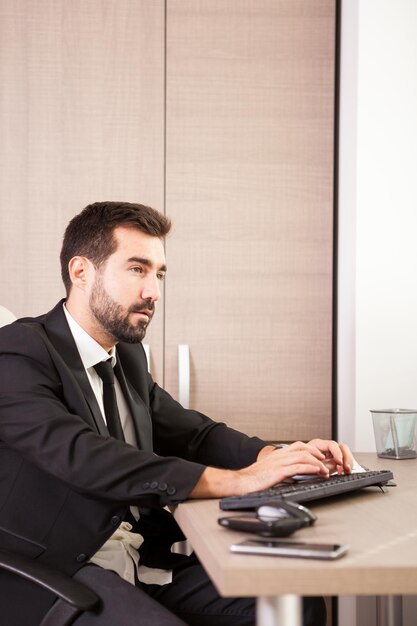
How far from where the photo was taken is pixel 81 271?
6.08 ft

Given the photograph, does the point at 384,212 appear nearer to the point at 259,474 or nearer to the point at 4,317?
the point at 4,317

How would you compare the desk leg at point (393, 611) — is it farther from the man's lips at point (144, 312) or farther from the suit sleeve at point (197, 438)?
the man's lips at point (144, 312)

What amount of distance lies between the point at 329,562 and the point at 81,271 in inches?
40.9

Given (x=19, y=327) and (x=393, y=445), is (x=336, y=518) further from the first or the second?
(x=393, y=445)

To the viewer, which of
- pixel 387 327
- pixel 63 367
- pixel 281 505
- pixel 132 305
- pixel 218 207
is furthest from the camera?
pixel 218 207

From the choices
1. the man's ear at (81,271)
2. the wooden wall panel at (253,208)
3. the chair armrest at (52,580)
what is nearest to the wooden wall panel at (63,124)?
the wooden wall panel at (253,208)

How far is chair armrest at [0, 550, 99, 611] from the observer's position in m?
1.29

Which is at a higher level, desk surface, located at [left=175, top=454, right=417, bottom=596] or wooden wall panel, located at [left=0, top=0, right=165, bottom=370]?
wooden wall panel, located at [left=0, top=0, right=165, bottom=370]

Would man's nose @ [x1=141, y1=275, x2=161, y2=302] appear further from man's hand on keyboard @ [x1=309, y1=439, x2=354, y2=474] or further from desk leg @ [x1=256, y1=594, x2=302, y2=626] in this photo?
desk leg @ [x1=256, y1=594, x2=302, y2=626]

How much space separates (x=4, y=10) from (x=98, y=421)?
1.68 meters

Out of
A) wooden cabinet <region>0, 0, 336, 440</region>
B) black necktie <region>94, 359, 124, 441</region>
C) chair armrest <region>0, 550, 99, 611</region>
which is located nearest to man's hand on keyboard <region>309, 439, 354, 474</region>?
black necktie <region>94, 359, 124, 441</region>

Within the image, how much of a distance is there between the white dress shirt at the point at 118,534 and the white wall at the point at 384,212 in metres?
0.95

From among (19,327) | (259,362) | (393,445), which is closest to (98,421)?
(19,327)

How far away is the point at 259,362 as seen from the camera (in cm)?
278
